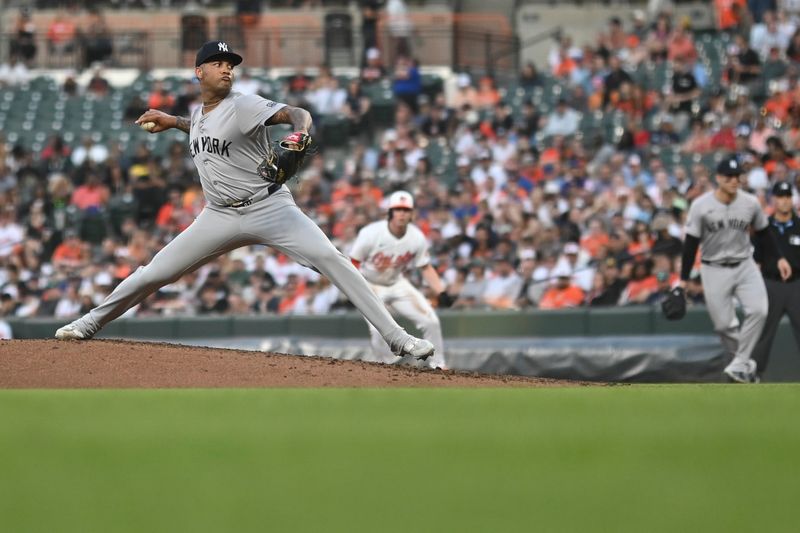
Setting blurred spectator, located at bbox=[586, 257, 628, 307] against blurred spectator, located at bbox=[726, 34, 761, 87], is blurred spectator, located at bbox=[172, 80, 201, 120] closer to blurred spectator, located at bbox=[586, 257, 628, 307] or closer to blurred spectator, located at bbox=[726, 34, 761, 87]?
blurred spectator, located at bbox=[726, 34, 761, 87]

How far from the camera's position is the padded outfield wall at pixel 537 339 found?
1222cm

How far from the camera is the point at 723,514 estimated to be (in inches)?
125

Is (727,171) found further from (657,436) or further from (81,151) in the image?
(81,151)

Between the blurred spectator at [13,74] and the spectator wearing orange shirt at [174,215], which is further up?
the blurred spectator at [13,74]

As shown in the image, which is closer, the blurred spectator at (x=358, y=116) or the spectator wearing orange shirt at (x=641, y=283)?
the spectator wearing orange shirt at (x=641, y=283)

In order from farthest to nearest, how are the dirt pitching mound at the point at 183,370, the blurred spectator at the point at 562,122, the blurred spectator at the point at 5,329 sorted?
the blurred spectator at the point at 562,122 → the blurred spectator at the point at 5,329 → the dirt pitching mound at the point at 183,370

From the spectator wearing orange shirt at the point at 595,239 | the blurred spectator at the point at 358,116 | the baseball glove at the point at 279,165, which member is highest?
the baseball glove at the point at 279,165

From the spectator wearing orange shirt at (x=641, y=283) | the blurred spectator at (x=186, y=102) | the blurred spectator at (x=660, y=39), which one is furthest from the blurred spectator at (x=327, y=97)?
the spectator wearing orange shirt at (x=641, y=283)

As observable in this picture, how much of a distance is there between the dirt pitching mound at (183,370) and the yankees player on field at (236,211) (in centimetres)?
34

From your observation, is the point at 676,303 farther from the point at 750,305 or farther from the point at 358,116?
the point at 358,116

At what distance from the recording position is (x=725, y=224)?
10.1m

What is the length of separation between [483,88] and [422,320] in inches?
417

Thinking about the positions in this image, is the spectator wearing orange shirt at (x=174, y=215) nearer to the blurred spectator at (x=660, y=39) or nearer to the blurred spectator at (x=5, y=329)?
the blurred spectator at (x=5, y=329)

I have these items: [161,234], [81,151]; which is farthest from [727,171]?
[81,151]
